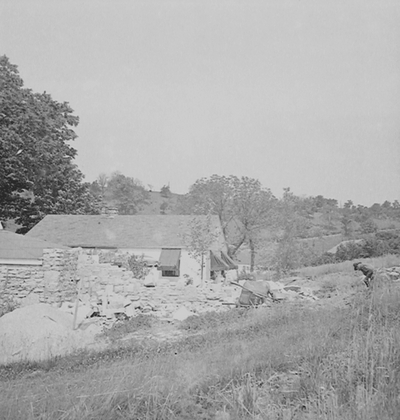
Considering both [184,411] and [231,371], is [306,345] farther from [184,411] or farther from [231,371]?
[184,411]

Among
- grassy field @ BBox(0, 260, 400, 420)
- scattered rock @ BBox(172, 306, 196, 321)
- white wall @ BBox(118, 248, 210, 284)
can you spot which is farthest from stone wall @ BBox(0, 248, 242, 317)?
white wall @ BBox(118, 248, 210, 284)

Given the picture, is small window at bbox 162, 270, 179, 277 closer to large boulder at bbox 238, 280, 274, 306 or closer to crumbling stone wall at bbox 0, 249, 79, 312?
crumbling stone wall at bbox 0, 249, 79, 312

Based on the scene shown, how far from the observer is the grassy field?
3747 millimetres

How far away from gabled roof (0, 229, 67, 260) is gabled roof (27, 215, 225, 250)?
24.9 feet

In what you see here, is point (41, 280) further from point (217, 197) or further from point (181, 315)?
point (217, 197)

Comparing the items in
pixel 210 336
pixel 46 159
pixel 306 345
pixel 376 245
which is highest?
pixel 46 159

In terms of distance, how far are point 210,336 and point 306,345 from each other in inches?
141

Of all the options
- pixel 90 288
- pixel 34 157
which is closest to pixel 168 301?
pixel 90 288

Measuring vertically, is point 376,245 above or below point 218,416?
above

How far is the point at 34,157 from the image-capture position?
87.8 ft

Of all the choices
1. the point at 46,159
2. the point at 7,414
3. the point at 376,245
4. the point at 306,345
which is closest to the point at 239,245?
the point at 376,245

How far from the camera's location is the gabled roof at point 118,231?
2636cm

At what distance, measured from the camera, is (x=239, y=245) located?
35.4 meters

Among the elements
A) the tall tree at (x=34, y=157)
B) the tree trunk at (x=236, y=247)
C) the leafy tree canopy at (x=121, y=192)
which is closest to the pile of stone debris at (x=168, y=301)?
the tall tree at (x=34, y=157)
